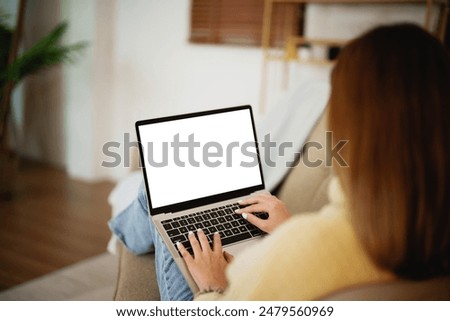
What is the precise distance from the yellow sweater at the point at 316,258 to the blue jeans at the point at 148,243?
35cm

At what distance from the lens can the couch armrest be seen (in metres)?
1.05

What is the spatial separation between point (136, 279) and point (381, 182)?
71cm

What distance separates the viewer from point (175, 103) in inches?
114

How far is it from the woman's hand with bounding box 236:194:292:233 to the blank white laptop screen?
0.35ft

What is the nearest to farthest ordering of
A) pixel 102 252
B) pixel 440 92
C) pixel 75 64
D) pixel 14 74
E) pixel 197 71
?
1. pixel 440 92
2. pixel 102 252
3. pixel 14 74
4. pixel 197 71
5. pixel 75 64

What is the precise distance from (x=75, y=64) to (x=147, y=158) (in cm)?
228

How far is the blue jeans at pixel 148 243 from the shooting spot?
3.09 ft

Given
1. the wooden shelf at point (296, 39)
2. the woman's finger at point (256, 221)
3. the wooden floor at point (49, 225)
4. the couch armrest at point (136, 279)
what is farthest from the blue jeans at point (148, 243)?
the wooden shelf at point (296, 39)

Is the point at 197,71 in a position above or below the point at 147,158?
above

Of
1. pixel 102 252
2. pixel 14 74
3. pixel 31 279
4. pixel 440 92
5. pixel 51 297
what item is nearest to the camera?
pixel 440 92

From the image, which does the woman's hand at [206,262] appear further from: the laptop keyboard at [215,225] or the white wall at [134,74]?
the white wall at [134,74]
